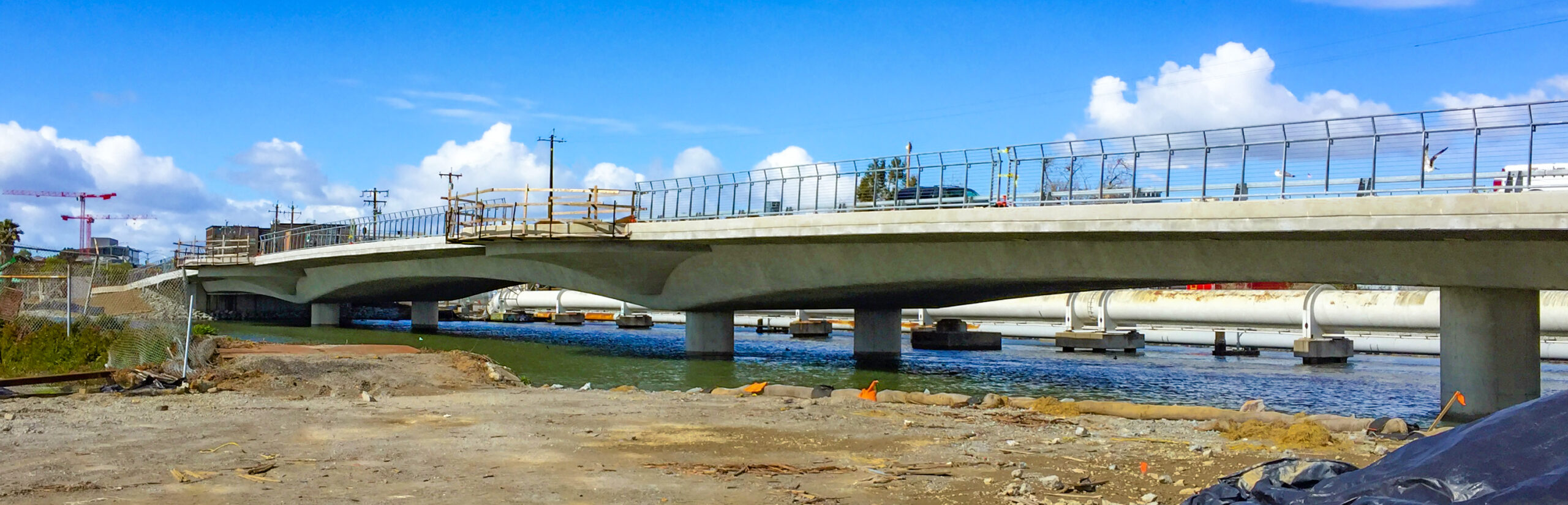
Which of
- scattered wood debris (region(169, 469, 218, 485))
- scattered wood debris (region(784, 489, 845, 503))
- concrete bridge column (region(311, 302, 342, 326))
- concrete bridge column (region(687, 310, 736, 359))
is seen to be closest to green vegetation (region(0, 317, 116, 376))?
scattered wood debris (region(169, 469, 218, 485))

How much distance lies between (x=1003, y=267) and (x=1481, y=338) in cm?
998

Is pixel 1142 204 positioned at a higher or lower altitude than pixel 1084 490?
higher

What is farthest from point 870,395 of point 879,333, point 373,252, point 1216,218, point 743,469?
point 373,252

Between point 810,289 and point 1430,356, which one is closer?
point 810,289

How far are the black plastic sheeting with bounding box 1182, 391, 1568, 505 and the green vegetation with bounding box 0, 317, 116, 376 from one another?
2155 cm

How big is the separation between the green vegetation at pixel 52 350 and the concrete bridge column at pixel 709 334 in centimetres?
1955

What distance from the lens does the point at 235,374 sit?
816 inches

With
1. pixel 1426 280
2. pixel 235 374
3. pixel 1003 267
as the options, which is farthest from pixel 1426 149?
pixel 235 374

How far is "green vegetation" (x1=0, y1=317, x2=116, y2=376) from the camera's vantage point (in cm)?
2195

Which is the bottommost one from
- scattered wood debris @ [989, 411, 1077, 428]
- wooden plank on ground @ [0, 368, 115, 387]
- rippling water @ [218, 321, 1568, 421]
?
rippling water @ [218, 321, 1568, 421]

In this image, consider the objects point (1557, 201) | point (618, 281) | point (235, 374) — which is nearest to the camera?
point (1557, 201)

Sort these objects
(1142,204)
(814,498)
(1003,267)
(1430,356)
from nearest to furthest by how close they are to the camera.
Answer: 1. (814,498)
2. (1142,204)
3. (1003,267)
4. (1430,356)

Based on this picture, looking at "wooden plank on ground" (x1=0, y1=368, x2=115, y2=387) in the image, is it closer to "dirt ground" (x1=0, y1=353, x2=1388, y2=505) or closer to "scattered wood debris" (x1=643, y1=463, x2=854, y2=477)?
"dirt ground" (x1=0, y1=353, x2=1388, y2=505)

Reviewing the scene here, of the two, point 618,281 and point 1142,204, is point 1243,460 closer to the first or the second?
point 1142,204
